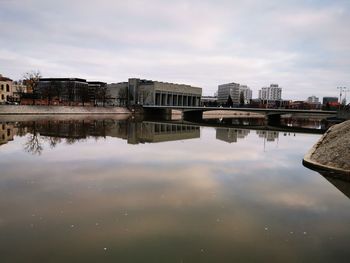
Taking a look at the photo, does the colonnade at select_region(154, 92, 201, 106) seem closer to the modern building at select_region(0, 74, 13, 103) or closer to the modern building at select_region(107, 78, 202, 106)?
the modern building at select_region(107, 78, 202, 106)

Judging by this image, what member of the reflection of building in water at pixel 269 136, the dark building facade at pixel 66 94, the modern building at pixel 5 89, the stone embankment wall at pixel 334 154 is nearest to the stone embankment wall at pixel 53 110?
the dark building facade at pixel 66 94

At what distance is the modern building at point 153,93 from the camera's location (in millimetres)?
148875

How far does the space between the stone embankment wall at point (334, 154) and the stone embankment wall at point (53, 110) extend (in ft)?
232

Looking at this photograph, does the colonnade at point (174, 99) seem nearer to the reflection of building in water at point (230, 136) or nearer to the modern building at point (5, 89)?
the modern building at point (5, 89)

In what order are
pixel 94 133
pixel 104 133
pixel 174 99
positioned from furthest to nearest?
pixel 174 99 < pixel 104 133 < pixel 94 133

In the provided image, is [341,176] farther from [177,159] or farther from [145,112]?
[145,112]

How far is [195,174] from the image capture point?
1911cm

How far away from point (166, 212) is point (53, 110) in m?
79.8

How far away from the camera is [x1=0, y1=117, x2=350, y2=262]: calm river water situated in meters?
9.21

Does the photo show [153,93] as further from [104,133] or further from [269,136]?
[104,133]

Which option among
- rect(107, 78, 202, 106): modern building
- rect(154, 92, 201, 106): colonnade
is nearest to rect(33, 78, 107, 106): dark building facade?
rect(107, 78, 202, 106): modern building

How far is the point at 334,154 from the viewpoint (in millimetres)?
22578

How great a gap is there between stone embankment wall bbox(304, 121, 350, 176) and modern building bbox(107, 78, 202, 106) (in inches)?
4672

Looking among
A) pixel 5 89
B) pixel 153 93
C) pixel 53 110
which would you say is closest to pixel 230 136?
pixel 53 110
